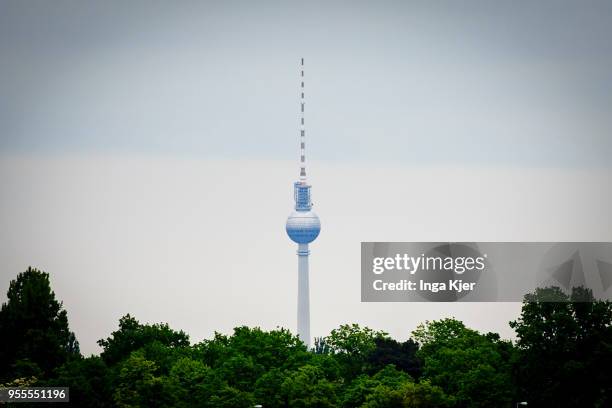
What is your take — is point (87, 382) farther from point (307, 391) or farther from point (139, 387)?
point (307, 391)

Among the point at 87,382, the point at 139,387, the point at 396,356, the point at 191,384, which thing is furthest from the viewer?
the point at 396,356

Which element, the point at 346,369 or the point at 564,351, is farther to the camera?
the point at 346,369

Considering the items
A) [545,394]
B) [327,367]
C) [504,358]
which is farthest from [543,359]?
[327,367]

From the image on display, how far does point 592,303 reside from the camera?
158 meters

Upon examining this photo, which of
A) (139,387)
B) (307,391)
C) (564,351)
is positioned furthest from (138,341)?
(564,351)

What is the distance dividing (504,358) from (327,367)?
1736 cm

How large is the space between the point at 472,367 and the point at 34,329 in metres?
48.9

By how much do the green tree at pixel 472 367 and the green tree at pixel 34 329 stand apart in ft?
121

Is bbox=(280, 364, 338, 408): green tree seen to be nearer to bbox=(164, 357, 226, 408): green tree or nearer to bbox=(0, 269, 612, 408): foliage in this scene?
bbox=(0, 269, 612, 408): foliage

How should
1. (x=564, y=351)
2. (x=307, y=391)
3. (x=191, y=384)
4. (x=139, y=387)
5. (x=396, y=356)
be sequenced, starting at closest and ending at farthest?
(x=564, y=351)
(x=307, y=391)
(x=139, y=387)
(x=191, y=384)
(x=396, y=356)

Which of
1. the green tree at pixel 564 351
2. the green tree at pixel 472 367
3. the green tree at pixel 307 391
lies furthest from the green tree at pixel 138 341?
the green tree at pixel 564 351

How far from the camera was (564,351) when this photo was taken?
15338cm

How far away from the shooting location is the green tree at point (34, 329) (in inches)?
7141

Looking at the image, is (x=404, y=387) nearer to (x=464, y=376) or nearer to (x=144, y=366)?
(x=464, y=376)
